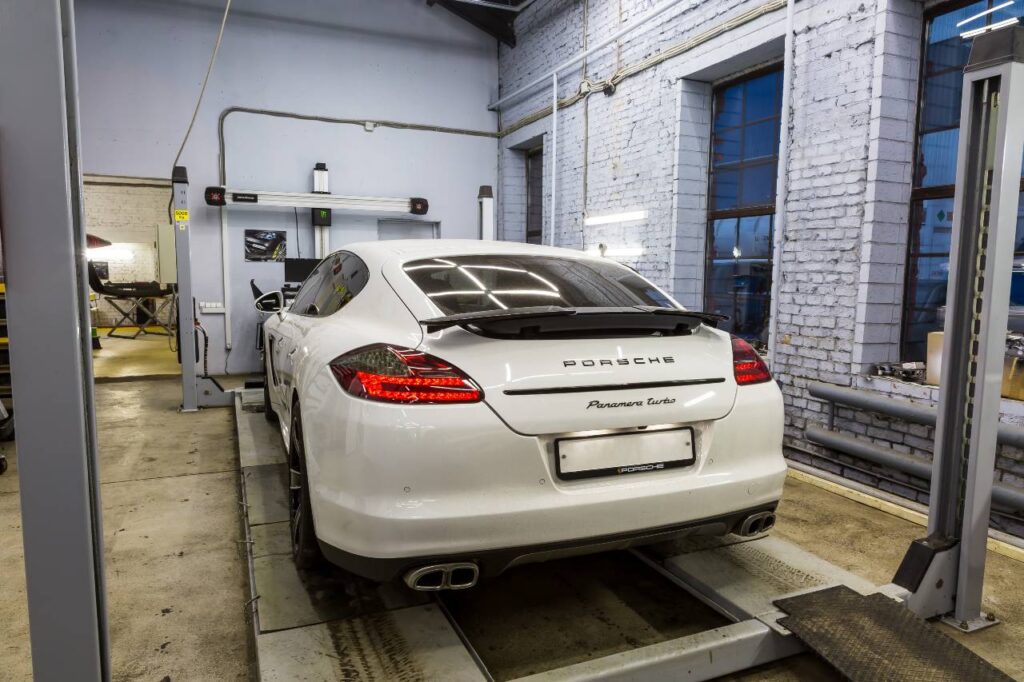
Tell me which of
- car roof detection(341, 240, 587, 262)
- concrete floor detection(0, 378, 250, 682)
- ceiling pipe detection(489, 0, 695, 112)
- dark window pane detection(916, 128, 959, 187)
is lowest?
concrete floor detection(0, 378, 250, 682)

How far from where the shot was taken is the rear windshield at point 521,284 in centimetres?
220

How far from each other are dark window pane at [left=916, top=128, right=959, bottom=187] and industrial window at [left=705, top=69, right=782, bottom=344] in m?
1.25

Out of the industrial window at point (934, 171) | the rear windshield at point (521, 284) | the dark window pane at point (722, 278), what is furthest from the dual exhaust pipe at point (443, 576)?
the dark window pane at point (722, 278)

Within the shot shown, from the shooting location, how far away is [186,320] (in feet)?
18.3

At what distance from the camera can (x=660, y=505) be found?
187cm

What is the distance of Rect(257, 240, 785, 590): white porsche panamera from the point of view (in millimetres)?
1687

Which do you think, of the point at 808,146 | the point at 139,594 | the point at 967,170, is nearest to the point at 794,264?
the point at 808,146

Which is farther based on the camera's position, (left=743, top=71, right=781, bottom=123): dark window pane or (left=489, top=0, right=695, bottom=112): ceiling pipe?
(left=489, top=0, right=695, bottom=112): ceiling pipe

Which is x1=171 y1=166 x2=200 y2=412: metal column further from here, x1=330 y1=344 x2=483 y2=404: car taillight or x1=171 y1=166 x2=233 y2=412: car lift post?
x1=330 y1=344 x2=483 y2=404: car taillight

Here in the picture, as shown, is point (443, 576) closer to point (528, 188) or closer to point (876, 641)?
point (876, 641)

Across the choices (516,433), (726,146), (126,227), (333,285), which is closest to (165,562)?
(333,285)

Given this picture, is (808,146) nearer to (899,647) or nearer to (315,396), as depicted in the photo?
(899,647)

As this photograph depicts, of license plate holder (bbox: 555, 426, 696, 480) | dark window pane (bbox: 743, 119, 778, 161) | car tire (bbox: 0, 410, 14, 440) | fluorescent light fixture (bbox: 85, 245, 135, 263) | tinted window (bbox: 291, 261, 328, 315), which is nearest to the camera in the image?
license plate holder (bbox: 555, 426, 696, 480)

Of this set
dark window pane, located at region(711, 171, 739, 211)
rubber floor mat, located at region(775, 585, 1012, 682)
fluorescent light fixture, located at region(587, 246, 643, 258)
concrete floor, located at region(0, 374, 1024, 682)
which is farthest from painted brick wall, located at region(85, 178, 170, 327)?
rubber floor mat, located at region(775, 585, 1012, 682)
